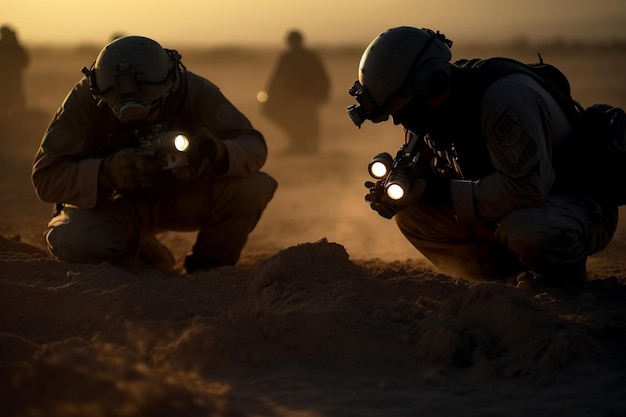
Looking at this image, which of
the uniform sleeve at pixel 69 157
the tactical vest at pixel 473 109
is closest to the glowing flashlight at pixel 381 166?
the tactical vest at pixel 473 109

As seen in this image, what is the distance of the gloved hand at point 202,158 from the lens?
4.90 metres

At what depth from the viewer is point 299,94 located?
43.4ft

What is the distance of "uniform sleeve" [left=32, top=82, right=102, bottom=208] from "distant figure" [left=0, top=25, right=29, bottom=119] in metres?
9.14

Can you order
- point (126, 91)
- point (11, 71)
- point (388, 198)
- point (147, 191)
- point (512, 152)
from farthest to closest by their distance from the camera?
1. point (11, 71)
2. point (147, 191)
3. point (126, 91)
4. point (388, 198)
5. point (512, 152)

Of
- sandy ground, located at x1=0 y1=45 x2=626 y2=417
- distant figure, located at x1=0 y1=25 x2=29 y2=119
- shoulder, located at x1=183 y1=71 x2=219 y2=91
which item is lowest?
sandy ground, located at x1=0 y1=45 x2=626 y2=417

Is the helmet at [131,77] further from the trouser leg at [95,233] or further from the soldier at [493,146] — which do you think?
the soldier at [493,146]

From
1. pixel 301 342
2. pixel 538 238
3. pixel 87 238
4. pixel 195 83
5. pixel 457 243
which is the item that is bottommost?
pixel 301 342

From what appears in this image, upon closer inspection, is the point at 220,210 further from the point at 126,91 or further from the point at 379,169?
the point at 379,169

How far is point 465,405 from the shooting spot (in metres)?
2.93

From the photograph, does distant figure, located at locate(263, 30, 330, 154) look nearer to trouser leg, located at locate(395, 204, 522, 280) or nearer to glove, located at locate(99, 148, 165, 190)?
trouser leg, located at locate(395, 204, 522, 280)

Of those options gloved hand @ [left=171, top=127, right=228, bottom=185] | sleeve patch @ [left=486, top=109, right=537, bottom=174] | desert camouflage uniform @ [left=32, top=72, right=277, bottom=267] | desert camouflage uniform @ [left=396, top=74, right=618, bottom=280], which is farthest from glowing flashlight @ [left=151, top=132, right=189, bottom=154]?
sleeve patch @ [left=486, top=109, right=537, bottom=174]

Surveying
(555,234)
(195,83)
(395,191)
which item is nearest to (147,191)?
(195,83)

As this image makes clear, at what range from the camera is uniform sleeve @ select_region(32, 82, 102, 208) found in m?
4.98

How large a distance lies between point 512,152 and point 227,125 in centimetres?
190
